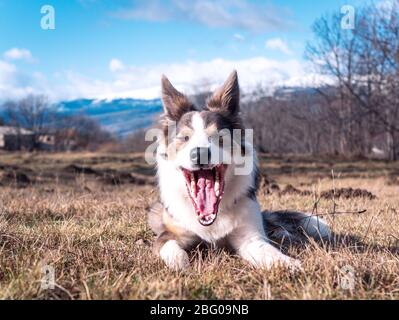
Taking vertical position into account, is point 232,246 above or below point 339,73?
below

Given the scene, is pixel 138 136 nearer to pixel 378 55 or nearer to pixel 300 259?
pixel 378 55

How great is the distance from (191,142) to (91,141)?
77.4 m

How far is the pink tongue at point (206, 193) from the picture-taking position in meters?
3.96

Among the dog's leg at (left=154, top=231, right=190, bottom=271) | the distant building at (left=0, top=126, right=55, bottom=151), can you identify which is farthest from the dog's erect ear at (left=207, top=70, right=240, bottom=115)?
the distant building at (left=0, top=126, right=55, bottom=151)

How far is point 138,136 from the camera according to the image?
7031cm

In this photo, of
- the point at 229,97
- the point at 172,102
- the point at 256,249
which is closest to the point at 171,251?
the point at 256,249

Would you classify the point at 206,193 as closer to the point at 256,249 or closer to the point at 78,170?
the point at 256,249

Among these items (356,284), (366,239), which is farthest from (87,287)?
(366,239)

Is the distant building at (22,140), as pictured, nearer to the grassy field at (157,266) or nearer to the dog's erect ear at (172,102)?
the grassy field at (157,266)

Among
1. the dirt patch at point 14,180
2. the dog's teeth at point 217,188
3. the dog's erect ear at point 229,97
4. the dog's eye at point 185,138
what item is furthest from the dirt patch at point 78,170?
the dog's teeth at point 217,188

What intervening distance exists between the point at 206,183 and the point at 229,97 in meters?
0.99

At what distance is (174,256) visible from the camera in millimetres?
3631

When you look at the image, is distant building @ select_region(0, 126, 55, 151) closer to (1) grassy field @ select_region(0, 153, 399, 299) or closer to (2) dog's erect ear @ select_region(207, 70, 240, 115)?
(1) grassy field @ select_region(0, 153, 399, 299)

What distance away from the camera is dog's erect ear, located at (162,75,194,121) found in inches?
178
